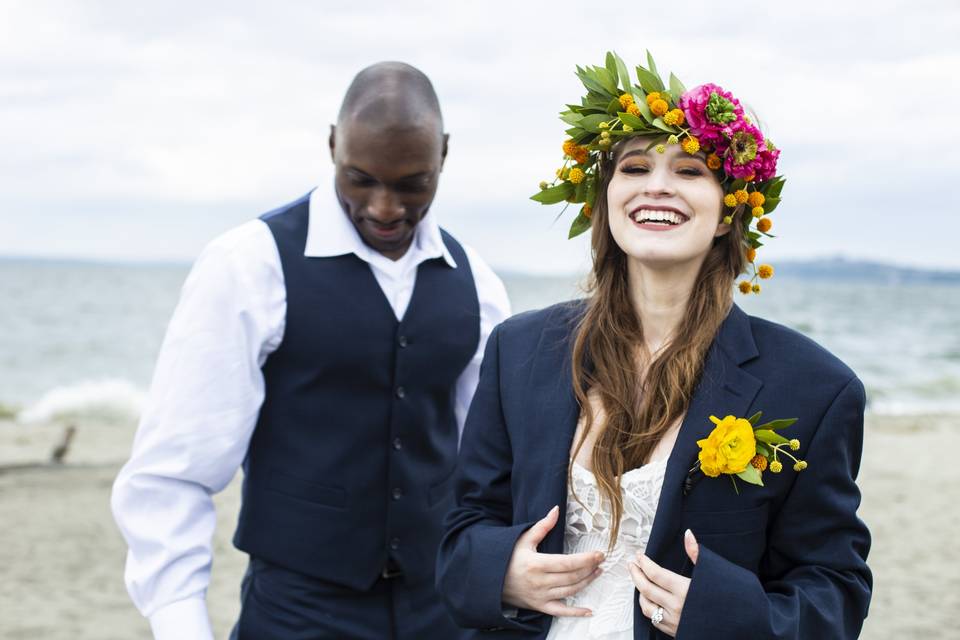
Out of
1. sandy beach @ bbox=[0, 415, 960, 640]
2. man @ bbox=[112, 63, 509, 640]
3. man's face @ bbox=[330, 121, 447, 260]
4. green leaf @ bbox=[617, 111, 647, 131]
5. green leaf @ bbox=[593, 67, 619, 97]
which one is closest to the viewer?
green leaf @ bbox=[617, 111, 647, 131]

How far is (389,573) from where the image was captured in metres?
2.73

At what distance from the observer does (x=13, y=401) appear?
22.2 meters

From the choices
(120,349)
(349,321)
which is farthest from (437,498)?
(120,349)

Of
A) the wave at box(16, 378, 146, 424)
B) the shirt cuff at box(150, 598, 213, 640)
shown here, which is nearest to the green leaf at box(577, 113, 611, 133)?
the shirt cuff at box(150, 598, 213, 640)

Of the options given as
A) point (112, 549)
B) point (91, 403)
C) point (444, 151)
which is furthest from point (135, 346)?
point (444, 151)

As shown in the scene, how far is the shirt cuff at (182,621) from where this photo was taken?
237 centimetres

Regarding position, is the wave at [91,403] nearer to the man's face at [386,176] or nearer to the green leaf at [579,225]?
the man's face at [386,176]

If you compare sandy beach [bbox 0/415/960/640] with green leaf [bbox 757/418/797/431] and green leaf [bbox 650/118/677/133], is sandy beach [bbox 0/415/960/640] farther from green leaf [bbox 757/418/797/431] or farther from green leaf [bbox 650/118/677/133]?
green leaf [bbox 650/118/677/133]

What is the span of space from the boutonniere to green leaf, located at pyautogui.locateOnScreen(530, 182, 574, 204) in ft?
2.09

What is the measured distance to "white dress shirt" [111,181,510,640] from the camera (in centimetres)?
243

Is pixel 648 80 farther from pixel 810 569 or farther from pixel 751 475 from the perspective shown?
pixel 810 569

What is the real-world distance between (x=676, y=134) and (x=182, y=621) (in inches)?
58.4

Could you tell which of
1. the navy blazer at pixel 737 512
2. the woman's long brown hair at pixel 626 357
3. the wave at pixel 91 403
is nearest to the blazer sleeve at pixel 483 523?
the navy blazer at pixel 737 512

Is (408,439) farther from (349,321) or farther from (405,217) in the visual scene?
(405,217)
